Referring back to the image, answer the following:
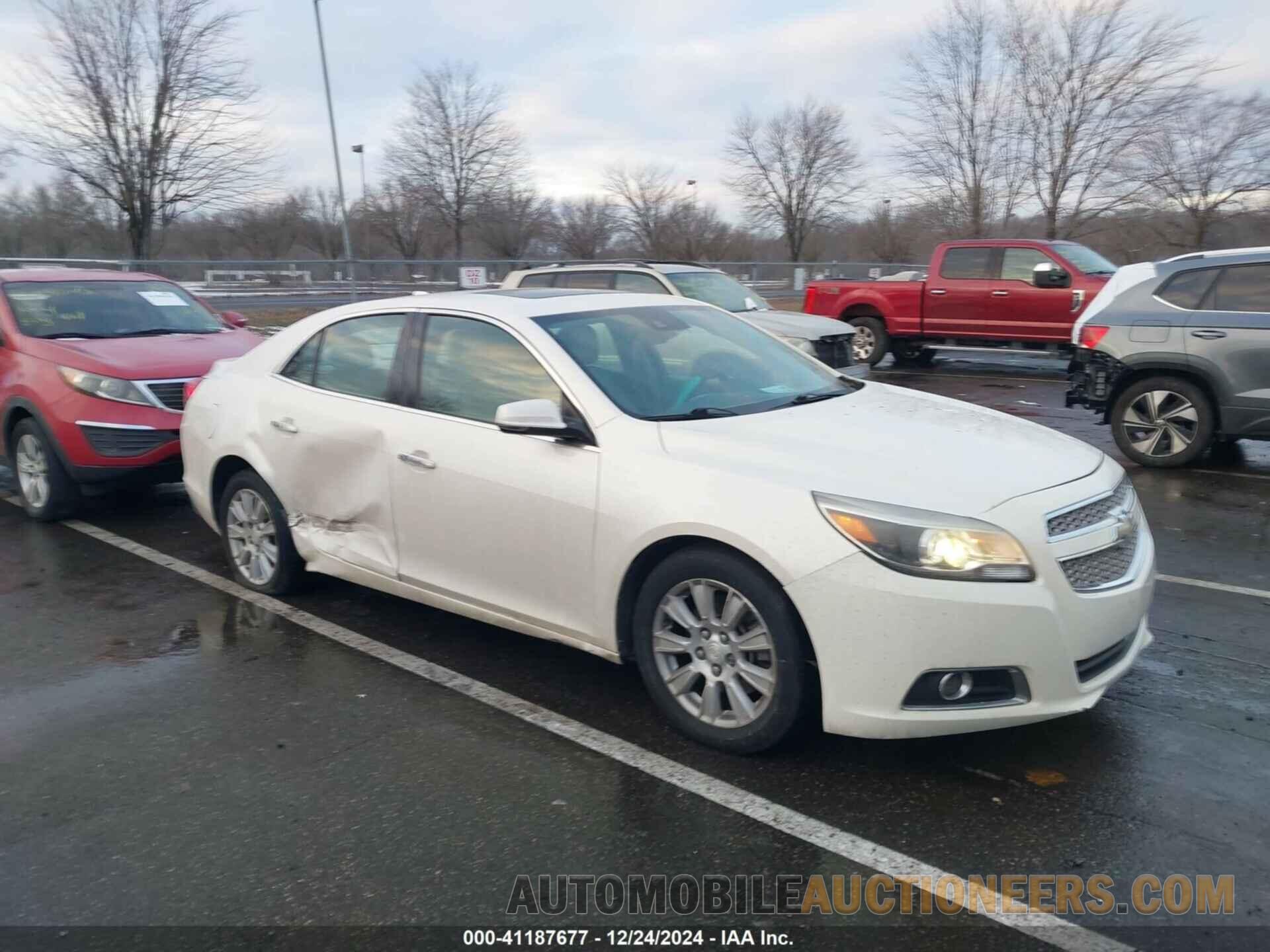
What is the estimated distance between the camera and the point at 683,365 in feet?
14.8

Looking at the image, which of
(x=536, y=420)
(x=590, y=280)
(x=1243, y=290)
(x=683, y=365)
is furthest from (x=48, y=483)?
(x=1243, y=290)

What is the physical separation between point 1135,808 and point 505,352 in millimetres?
2914

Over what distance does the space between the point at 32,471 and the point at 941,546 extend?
21.6ft

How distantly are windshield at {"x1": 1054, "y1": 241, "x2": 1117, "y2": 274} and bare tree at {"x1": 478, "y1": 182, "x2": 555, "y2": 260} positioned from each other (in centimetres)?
2523

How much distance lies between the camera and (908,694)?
127 inches

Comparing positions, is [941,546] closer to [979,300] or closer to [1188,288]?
[1188,288]

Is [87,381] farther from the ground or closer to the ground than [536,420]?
closer to the ground

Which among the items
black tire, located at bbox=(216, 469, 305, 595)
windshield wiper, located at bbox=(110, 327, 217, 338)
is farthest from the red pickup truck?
black tire, located at bbox=(216, 469, 305, 595)

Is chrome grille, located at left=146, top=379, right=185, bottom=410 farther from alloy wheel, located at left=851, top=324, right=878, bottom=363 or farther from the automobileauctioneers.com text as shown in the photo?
alloy wheel, located at left=851, top=324, right=878, bottom=363

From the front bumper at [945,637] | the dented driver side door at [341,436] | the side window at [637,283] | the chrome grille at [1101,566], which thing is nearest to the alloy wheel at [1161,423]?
the side window at [637,283]

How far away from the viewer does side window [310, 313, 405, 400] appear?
4828 mm

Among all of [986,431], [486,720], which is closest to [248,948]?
[486,720]

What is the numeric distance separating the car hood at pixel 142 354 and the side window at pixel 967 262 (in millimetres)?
10990

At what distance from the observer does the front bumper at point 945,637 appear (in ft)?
10.4
